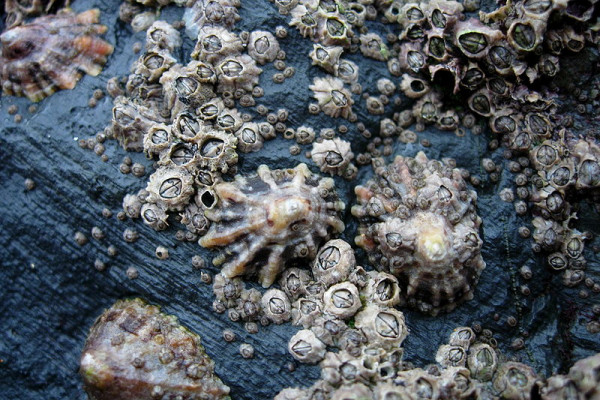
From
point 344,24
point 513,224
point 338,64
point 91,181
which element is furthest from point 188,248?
point 513,224

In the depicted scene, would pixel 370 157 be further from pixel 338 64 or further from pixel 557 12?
pixel 557 12

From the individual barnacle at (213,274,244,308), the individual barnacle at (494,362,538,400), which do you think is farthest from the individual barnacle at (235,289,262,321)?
the individual barnacle at (494,362,538,400)

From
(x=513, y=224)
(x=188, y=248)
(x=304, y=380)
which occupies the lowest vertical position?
(x=304, y=380)

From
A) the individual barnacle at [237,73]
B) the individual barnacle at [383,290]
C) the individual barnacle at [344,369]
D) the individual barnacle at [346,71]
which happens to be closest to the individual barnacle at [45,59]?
the individual barnacle at [237,73]

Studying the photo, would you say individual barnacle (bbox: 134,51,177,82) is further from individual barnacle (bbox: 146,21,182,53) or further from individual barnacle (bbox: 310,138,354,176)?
individual barnacle (bbox: 310,138,354,176)

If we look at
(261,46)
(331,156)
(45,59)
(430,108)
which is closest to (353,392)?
(331,156)
